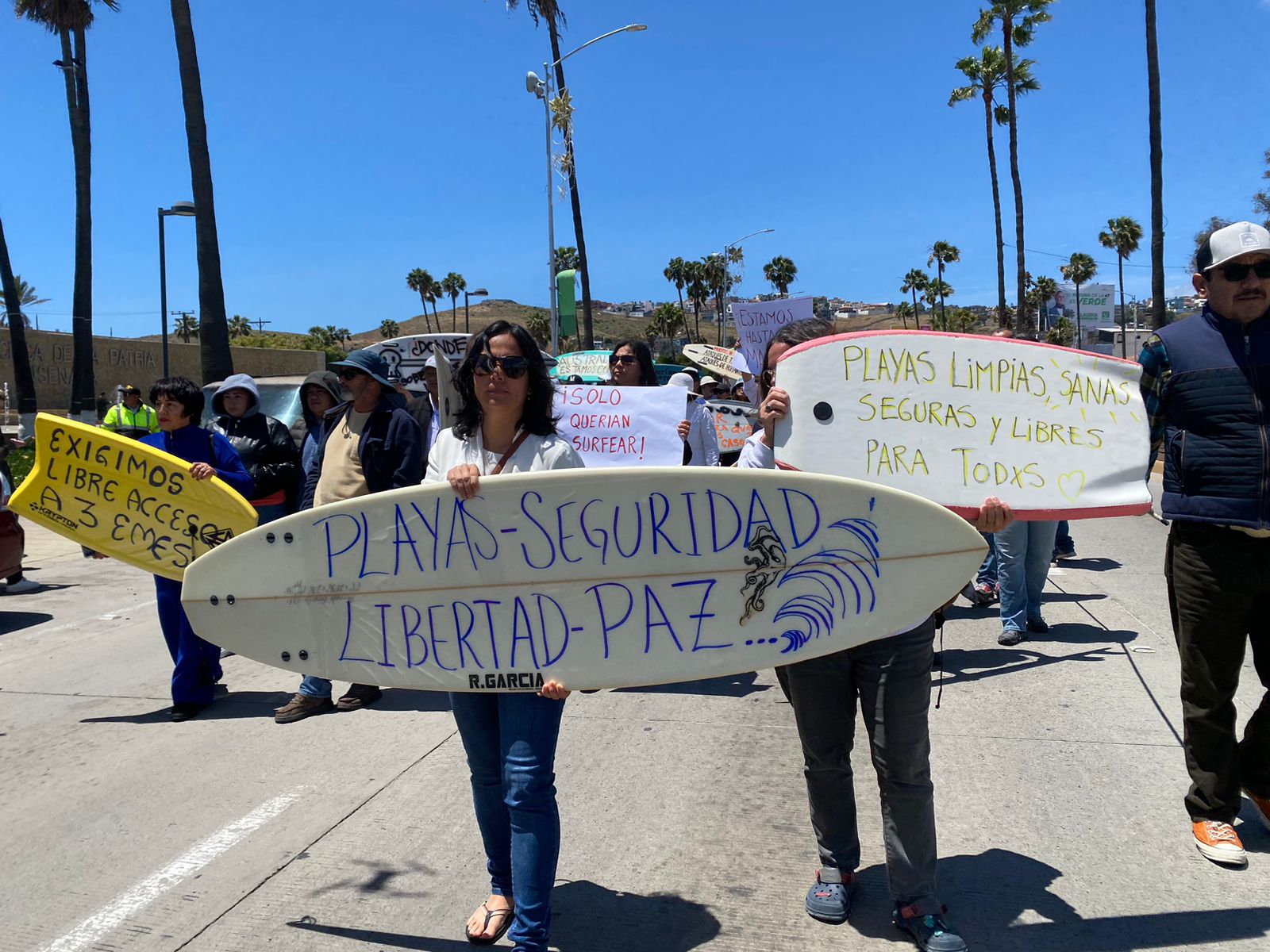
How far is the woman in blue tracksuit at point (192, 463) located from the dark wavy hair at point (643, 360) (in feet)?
7.79

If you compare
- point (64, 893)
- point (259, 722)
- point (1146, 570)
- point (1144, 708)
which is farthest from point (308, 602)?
point (1146, 570)

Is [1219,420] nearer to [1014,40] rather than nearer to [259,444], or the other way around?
[259,444]

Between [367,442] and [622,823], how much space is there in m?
2.38

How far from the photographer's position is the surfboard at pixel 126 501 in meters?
4.93

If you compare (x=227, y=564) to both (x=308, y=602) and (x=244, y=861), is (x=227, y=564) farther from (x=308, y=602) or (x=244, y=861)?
(x=244, y=861)

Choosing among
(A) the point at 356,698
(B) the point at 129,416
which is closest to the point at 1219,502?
(A) the point at 356,698

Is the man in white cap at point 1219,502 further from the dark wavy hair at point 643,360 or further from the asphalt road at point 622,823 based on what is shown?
the dark wavy hair at point 643,360

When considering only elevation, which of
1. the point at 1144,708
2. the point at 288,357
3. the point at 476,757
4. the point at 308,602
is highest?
the point at 288,357

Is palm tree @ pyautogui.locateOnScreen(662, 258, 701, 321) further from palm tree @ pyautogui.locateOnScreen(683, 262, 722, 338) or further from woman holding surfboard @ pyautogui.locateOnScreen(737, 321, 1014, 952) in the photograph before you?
woman holding surfboard @ pyautogui.locateOnScreen(737, 321, 1014, 952)

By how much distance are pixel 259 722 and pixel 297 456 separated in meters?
1.86

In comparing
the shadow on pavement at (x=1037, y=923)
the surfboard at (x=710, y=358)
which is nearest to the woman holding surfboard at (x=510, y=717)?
the shadow on pavement at (x=1037, y=923)

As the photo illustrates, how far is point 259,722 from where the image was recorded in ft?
17.3

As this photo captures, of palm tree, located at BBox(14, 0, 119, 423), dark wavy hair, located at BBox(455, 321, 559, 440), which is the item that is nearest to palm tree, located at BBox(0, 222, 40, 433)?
palm tree, located at BBox(14, 0, 119, 423)

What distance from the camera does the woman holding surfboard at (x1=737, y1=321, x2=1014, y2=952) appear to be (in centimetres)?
278
